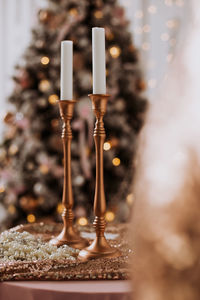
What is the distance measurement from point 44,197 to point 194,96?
6.86 ft

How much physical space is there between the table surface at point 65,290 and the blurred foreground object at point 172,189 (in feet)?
1.79

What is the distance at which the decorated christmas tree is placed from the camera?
87.7 inches

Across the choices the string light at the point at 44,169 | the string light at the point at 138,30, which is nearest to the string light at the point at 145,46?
the string light at the point at 138,30

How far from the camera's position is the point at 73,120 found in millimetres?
2271

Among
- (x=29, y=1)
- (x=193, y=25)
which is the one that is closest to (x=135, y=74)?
(x=29, y=1)

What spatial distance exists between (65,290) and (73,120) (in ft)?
5.31

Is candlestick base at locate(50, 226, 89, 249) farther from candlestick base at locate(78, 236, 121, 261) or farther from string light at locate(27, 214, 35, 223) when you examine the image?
string light at locate(27, 214, 35, 223)

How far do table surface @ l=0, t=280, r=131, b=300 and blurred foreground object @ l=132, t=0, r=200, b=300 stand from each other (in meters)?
0.55

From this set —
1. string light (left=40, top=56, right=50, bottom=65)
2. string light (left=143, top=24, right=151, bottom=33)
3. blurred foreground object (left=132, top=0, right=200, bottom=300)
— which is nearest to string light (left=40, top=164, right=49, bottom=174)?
string light (left=40, top=56, right=50, bottom=65)

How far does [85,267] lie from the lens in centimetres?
83

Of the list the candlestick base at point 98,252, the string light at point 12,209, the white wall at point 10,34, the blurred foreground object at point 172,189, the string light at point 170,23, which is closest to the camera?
the blurred foreground object at point 172,189

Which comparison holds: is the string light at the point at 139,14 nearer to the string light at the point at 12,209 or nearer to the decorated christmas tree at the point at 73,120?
the decorated christmas tree at the point at 73,120

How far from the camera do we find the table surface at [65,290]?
0.72 meters

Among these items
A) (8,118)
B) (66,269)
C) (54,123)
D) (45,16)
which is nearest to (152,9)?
(45,16)
